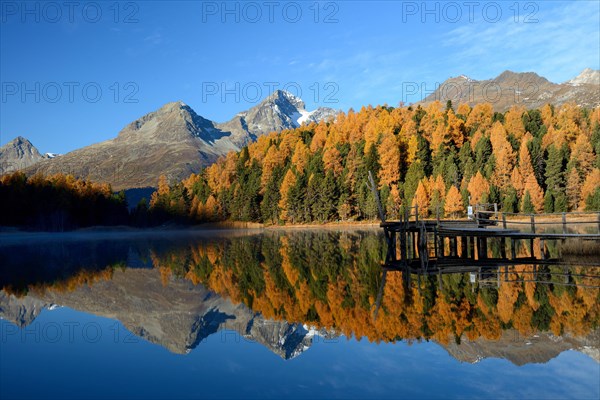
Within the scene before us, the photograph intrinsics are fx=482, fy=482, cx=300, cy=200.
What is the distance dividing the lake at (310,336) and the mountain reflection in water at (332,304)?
0.26 feet

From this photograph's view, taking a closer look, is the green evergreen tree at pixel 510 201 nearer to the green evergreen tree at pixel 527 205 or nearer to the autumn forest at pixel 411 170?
the autumn forest at pixel 411 170

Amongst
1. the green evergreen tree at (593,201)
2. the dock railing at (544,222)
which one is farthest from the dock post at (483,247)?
the green evergreen tree at (593,201)

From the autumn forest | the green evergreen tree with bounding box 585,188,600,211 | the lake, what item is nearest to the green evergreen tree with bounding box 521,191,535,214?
the autumn forest

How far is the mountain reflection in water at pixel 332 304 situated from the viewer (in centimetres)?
1510

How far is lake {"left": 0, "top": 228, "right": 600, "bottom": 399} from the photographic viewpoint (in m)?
11.7

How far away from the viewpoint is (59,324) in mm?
19297

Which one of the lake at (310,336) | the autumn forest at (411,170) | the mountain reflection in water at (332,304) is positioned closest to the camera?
the lake at (310,336)

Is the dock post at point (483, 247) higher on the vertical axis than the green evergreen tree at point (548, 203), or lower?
lower

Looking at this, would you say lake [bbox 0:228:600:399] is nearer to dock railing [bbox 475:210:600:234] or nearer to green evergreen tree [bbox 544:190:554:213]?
dock railing [bbox 475:210:600:234]

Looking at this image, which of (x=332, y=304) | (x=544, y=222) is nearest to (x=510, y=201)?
(x=544, y=222)

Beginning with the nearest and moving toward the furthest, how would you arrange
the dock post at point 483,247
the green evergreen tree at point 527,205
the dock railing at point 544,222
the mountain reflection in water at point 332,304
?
the mountain reflection in water at point 332,304 < the dock railing at point 544,222 < the dock post at point 483,247 < the green evergreen tree at point 527,205

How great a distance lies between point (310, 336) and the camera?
648 inches

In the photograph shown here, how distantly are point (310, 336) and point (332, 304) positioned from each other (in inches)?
159

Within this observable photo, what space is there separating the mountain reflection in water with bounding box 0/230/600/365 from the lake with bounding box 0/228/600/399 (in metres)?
0.08
